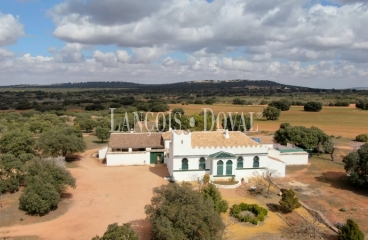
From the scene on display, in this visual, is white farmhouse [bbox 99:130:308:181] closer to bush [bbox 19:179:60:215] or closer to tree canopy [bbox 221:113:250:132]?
bush [bbox 19:179:60:215]

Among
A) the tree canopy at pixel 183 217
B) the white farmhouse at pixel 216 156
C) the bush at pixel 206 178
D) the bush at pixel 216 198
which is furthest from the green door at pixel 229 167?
the tree canopy at pixel 183 217

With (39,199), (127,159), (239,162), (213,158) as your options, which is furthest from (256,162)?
(39,199)

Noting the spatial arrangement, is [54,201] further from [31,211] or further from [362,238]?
[362,238]

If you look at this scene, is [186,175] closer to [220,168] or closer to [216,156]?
[220,168]

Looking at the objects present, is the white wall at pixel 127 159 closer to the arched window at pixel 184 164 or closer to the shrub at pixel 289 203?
the arched window at pixel 184 164

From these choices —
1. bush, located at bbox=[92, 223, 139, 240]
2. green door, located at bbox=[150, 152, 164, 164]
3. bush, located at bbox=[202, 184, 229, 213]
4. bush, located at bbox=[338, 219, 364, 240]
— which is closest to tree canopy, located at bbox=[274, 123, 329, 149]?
green door, located at bbox=[150, 152, 164, 164]

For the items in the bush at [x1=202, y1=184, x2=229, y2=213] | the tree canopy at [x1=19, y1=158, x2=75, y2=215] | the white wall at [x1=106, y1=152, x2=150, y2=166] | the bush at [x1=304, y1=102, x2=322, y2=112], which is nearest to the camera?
the tree canopy at [x1=19, y1=158, x2=75, y2=215]
